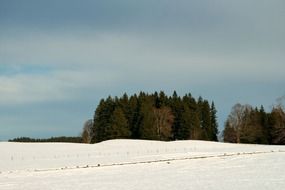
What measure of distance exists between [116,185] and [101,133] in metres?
88.2

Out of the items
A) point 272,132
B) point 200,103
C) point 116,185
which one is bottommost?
point 116,185

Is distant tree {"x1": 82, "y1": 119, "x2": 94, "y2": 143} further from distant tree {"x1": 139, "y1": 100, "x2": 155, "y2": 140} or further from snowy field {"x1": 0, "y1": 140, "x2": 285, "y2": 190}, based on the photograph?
snowy field {"x1": 0, "y1": 140, "x2": 285, "y2": 190}

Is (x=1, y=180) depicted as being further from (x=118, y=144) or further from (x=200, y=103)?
(x=200, y=103)

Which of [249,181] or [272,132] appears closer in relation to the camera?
[249,181]

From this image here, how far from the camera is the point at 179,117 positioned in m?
116

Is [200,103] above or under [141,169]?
above

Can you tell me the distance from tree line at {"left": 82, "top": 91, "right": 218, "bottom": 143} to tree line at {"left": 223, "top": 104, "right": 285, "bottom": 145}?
308 inches

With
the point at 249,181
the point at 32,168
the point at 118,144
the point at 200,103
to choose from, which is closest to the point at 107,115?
the point at 200,103

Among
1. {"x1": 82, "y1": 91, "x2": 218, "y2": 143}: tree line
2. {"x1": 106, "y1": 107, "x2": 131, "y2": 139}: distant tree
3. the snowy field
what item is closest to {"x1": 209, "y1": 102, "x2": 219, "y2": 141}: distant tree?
{"x1": 82, "y1": 91, "x2": 218, "y2": 143}: tree line

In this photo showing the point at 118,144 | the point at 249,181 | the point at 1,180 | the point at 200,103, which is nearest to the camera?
the point at 249,181

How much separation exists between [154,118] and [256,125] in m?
24.0

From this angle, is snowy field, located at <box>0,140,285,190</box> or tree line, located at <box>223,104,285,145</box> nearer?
snowy field, located at <box>0,140,285,190</box>

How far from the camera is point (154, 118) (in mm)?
112062

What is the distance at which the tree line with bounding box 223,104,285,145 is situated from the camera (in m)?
111
